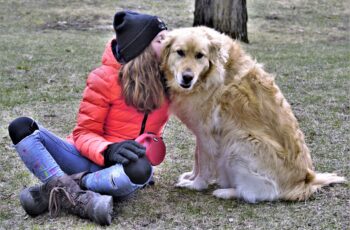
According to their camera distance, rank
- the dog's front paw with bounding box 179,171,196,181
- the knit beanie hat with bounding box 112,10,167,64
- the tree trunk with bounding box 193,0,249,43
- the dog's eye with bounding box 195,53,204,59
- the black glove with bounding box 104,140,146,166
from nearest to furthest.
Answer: the black glove with bounding box 104,140,146,166 → the knit beanie hat with bounding box 112,10,167,64 → the dog's eye with bounding box 195,53,204,59 → the dog's front paw with bounding box 179,171,196,181 → the tree trunk with bounding box 193,0,249,43

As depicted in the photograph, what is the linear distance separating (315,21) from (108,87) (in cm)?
982

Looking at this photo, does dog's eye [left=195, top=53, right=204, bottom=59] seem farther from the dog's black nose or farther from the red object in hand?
the red object in hand

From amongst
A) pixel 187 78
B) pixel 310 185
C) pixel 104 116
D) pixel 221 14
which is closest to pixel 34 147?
pixel 104 116

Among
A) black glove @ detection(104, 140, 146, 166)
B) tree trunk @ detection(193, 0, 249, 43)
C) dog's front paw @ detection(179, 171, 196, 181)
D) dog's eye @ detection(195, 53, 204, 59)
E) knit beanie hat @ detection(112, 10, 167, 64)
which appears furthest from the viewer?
tree trunk @ detection(193, 0, 249, 43)

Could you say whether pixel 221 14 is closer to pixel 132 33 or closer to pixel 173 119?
pixel 173 119

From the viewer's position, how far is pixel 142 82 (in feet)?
11.8

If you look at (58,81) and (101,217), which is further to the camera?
(58,81)

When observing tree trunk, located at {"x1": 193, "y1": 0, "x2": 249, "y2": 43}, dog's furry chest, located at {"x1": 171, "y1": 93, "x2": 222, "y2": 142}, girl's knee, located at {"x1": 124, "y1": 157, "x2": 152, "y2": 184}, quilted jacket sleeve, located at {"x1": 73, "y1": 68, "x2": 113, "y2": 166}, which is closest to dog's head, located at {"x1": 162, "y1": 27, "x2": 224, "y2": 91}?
dog's furry chest, located at {"x1": 171, "y1": 93, "x2": 222, "y2": 142}

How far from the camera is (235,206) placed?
3648mm

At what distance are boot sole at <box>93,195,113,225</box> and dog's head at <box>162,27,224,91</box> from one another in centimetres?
88

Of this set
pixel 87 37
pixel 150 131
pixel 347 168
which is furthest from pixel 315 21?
pixel 150 131

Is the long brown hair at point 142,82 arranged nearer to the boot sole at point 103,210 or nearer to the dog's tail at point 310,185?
the boot sole at point 103,210

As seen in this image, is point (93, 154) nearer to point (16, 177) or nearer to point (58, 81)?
point (16, 177)

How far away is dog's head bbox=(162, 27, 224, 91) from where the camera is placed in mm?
3590
